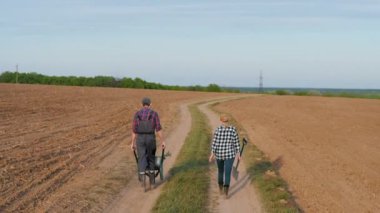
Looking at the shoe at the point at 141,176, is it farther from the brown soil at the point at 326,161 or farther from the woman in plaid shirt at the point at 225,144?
the brown soil at the point at 326,161

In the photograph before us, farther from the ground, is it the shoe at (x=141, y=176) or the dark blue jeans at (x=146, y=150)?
the dark blue jeans at (x=146, y=150)

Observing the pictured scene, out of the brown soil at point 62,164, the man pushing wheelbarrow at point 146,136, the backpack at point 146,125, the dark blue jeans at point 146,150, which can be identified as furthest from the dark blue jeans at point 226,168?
the brown soil at point 62,164

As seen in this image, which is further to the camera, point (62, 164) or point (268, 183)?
point (62, 164)

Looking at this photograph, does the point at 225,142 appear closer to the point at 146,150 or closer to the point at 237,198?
the point at 237,198

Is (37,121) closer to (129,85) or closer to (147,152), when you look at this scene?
(147,152)

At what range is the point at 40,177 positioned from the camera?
525 inches

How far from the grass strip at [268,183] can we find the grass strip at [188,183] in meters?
1.21

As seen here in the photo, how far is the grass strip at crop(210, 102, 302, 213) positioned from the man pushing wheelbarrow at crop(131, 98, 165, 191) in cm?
251

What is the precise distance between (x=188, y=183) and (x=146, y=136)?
5.56 ft


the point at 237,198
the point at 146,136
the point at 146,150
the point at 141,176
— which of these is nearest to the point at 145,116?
the point at 146,136

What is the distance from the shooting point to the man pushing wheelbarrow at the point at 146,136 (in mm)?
12148

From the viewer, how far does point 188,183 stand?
43.3 ft

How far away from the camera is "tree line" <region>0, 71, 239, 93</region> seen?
109 meters

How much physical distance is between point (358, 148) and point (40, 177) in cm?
1411
